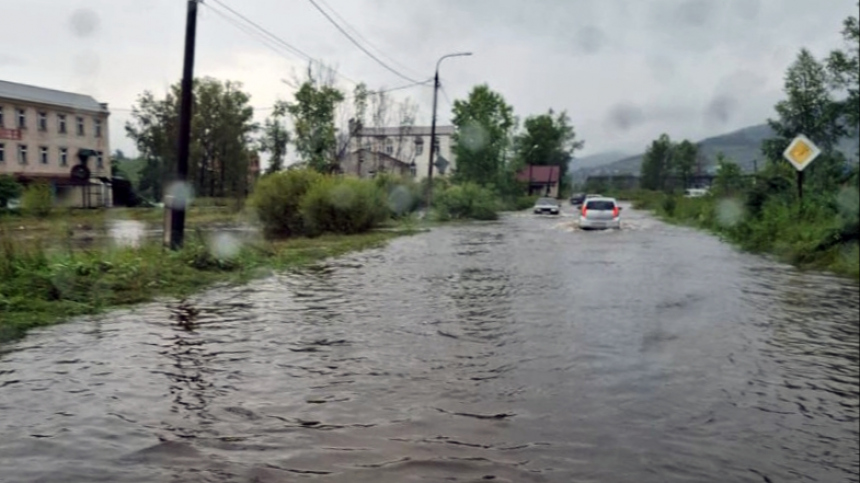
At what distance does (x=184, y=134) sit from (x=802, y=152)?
13315mm

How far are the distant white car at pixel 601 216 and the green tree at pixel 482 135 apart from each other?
25.2 metres

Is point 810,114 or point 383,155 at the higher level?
point 383,155

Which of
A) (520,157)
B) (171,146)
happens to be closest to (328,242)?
(171,146)

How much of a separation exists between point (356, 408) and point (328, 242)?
1717 centimetres

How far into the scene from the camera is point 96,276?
11.6 meters

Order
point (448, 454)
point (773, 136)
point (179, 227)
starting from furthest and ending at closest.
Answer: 1. point (179, 227)
2. point (773, 136)
3. point (448, 454)

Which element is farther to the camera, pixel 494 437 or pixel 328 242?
pixel 328 242

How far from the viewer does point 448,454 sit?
15.9ft

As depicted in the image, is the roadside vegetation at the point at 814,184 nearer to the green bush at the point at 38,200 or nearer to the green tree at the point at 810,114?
the green tree at the point at 810,114

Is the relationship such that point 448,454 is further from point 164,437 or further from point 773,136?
point 773,136

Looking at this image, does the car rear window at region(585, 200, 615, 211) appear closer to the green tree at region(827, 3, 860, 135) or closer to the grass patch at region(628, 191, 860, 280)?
the grass patch at region(628, 191, 860, 280)

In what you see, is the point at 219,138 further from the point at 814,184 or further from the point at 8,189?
the point at 814,184

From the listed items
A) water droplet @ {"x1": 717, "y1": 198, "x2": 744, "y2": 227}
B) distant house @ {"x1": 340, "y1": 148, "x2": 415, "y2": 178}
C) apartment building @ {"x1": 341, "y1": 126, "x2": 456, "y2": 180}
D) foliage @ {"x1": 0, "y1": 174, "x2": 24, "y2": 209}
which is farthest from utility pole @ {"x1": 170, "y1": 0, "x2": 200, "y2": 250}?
Result: distant house @ {"x1": 340, "y1": 148, "x2": 415, "y2": 178}

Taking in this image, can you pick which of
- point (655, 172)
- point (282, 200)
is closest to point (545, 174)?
point (655, 172)
